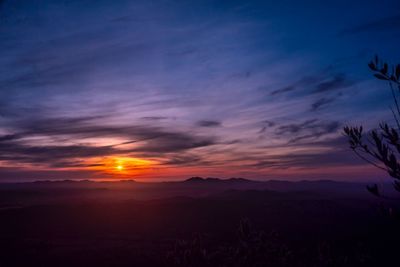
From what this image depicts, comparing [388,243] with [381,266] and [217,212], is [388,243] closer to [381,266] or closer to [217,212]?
[381,266]

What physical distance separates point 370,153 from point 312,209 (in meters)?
76.5

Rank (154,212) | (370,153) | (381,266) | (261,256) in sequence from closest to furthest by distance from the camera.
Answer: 1. (370,153)
2. (261,256)
3. (381,266)
4. (154,212)

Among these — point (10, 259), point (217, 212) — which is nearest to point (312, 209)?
point (217, 212)

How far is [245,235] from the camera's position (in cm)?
1499

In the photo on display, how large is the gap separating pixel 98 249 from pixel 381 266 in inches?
1116

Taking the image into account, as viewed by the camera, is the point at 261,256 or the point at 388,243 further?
the point at 388,243

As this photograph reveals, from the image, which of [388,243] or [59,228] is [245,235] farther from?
[59,228]

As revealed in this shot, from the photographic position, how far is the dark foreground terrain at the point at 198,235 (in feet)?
60.6

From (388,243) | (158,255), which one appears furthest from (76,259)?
(388,243)

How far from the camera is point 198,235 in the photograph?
3562 cm

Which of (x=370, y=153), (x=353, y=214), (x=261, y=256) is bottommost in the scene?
(x=353, y=214)

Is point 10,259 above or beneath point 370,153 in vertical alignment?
beneath

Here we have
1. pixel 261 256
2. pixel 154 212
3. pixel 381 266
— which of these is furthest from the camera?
pixel 154 212

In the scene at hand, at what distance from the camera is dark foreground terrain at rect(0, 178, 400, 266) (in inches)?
728
